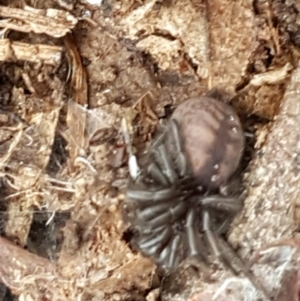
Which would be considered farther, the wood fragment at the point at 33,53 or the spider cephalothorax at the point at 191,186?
the wood fragment at the point at 33,53

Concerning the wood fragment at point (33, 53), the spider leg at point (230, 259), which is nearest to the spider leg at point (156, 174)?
the spider leg at point (230, 259)

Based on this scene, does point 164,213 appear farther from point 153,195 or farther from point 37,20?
point 37,20

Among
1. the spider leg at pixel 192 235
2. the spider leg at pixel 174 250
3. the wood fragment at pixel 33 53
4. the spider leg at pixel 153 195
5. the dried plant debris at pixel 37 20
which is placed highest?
the dried plant debris at pixel 37 20

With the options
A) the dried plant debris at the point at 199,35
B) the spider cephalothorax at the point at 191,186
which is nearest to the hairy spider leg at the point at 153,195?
the spider cephalothorax at the point at 191,186

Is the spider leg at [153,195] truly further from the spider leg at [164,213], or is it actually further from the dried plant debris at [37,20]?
the dried plant debris at [37,20]

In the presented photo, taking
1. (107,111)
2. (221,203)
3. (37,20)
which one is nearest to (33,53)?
(37,20)

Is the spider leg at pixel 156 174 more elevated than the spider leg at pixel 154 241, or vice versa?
the spider leg at pixel 156 174

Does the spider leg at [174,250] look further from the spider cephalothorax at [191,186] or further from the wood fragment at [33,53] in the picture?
the wood fragment at [33,53]

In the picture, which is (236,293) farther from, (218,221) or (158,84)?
(158,84)
